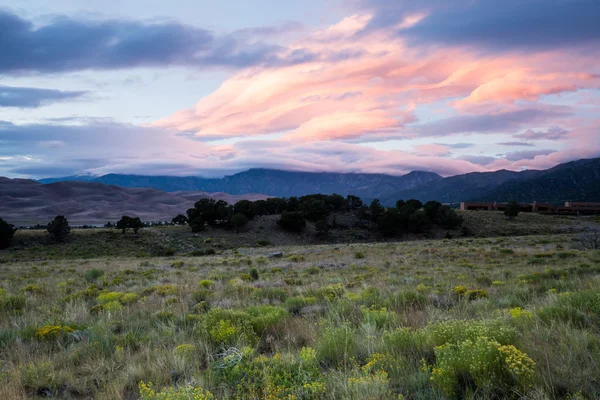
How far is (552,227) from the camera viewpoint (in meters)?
72.6

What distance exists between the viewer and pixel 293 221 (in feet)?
254

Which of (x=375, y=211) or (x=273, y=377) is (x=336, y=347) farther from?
(x=375, y=211)

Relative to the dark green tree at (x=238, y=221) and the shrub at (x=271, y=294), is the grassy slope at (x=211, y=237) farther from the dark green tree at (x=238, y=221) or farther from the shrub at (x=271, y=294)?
the shrub at (x=271, y=294)

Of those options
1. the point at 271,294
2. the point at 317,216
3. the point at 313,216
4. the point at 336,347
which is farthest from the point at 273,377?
the point at 317,216

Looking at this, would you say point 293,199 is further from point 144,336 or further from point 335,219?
point 144,336

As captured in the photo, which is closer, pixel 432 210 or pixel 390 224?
pixel 390 224

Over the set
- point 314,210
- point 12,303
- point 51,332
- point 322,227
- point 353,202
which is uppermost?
point 353,202

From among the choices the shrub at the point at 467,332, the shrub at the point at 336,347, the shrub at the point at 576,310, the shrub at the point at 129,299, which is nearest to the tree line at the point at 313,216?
the shrub at the point at 129,299

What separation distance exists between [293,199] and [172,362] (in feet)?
280

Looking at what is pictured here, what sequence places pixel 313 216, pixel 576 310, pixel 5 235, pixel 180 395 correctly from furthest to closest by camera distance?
pixel 313 216 → pixel 5 235 → pixel 576 310 → pixel 180 395

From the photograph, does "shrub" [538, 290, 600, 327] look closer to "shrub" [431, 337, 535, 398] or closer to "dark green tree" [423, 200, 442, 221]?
"shrub" [431, 337, 535, 398]

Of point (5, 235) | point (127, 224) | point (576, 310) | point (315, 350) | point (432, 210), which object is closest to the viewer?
point (315, 350)

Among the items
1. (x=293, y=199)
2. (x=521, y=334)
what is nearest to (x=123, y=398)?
(x=521, y=334)

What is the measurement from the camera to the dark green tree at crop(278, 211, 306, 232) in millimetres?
77750
